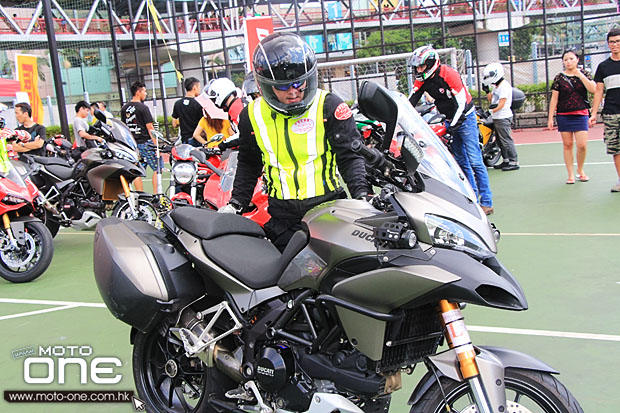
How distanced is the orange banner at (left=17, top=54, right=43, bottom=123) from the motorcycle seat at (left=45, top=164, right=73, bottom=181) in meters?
9.56

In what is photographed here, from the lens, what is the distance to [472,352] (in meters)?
2.35

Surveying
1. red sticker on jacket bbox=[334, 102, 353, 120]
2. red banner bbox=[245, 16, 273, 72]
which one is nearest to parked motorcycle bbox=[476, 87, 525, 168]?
red banner bbox=[245, 16, 273, 72]

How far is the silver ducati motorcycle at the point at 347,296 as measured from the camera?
7.77ft

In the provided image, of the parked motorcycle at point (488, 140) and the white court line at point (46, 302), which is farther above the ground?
the parked motorcycle at point (488, 140)

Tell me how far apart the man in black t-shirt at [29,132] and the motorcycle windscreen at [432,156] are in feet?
28.8

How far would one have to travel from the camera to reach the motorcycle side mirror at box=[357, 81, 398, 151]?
7.93ft

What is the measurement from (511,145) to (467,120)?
3.47 metres

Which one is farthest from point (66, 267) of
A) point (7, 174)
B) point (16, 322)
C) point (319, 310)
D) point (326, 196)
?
point (319, 310)

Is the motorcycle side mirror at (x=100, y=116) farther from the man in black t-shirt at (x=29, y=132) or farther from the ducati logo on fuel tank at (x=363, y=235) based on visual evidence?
the ducati logo on fuel tank at (x=363, y=235)

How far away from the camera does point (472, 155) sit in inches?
316

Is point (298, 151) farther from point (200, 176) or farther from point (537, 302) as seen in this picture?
point (200, 176)

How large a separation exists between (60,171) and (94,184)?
0.80m

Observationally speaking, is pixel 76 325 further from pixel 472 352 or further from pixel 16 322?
pixel 472 352

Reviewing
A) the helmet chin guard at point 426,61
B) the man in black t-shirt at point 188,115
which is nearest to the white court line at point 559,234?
the helmet chin guard at point 426,61
